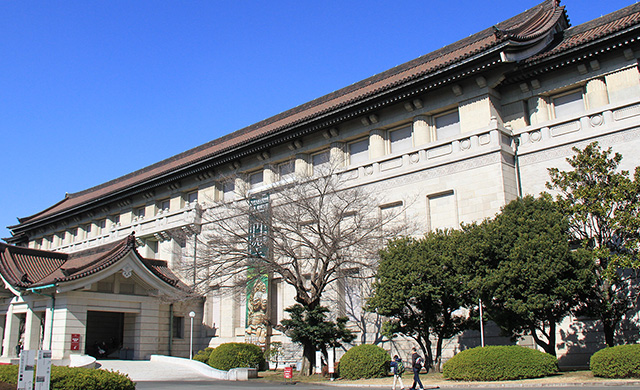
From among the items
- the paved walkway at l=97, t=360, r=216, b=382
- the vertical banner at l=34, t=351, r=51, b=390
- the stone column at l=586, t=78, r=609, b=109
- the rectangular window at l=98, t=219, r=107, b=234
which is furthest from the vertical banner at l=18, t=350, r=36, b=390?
the rectangular window at l=98, t=219, r=107, b=234

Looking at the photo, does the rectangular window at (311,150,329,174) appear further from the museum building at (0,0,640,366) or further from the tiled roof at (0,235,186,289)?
the tiled roof at (0,235,186,289)

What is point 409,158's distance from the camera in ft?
81.4

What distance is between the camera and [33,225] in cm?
4784

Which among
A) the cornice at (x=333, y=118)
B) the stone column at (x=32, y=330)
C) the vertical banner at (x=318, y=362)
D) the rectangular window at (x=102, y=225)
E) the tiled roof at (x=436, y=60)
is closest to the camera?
the vertical banner at (x=318, y=362)

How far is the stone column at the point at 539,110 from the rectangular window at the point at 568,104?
1.13ft

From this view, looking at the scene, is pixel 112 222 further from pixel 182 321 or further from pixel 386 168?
pixel 386 168

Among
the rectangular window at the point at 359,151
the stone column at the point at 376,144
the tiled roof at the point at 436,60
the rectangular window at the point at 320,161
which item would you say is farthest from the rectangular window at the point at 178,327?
the stone column at the point at 376,144

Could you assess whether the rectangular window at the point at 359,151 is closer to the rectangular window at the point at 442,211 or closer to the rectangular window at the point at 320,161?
the rectangular window at the point at 320,161

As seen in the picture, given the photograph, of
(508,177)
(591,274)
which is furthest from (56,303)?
(591,274)

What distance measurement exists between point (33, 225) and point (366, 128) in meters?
34.1

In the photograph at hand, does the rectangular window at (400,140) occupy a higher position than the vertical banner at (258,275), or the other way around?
the rectangular window at (400,140)

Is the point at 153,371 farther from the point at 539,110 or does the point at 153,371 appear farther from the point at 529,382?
the point at 539,110

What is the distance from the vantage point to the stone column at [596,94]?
20773 mm

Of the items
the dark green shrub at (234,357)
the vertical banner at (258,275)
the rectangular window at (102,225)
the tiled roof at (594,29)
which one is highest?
the tiled roof at (594,29)
